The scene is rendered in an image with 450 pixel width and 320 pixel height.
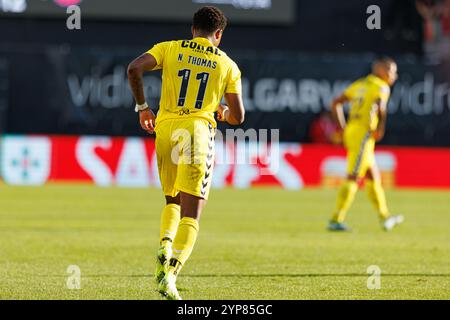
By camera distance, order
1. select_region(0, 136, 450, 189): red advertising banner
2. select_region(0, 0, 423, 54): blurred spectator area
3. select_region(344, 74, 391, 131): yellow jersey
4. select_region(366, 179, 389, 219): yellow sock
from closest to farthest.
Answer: select_region(344, 74, 391, 131): yellow jersey → select_region(366, 179, 389, 219): yellow sock → select_region(0, 136, 450, 189): red advertising banner → select_region(0, 0, 423, 54): blurred spectator area

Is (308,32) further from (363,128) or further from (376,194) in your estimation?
(376,194)

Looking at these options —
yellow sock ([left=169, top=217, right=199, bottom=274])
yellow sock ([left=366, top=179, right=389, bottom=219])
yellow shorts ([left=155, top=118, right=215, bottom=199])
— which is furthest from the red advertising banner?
yellow sock ([left=169, top=217, right=199, bottom=274])

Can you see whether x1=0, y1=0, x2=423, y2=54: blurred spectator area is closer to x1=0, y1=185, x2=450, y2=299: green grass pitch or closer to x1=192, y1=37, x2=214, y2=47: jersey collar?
x1=0, y1=185, x2=450, y2=299: green grass pitch

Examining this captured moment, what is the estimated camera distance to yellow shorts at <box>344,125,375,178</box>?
48.5ft

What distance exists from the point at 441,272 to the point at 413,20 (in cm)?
1663

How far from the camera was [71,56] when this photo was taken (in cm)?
2530

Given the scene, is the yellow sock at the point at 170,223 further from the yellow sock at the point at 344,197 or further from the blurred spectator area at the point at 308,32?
the blurred spectator area at the point at 308,32

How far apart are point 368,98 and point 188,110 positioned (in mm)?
6931

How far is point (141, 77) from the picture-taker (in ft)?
26.9

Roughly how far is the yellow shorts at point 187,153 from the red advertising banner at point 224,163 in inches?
585

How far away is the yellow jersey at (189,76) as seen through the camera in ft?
27.2

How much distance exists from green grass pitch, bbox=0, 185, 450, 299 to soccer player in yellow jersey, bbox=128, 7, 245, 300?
76 cm
